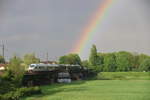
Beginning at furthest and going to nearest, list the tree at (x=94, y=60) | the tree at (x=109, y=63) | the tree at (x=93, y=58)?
1. the tree at (x=109, y=63)
2. the tree at (x=93, y=58)
3. the tree at (x=94, y=60)

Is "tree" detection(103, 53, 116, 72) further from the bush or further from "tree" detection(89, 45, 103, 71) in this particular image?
the bush

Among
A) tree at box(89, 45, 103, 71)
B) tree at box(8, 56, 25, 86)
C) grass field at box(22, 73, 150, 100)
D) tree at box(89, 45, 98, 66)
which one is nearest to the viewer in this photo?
grass field at box(22, 73, 150, 100)

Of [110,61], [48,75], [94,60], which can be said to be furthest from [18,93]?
[110,61]

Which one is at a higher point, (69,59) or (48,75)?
(69,59)

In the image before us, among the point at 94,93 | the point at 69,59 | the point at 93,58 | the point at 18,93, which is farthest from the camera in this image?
the point at 69,59

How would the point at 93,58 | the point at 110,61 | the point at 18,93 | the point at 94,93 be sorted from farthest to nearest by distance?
the point at 110,61
the point at 93,58
the point at 94,93
the point at 18,93

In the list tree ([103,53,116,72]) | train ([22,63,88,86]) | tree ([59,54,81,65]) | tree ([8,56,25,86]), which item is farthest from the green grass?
tree ([59,54,81,65])

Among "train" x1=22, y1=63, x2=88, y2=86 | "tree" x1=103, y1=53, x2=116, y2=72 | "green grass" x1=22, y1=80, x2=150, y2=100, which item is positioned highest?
"tree" x1=103, y1=53, x2=116, y2=72

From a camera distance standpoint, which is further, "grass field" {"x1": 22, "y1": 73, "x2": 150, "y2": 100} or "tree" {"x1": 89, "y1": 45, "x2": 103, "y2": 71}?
"tree" {"x1": 89, "y1": 45, "x2": 103, "y2": 71}

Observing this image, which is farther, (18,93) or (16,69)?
(16,69)

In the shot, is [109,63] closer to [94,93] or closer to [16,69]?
[16,69]

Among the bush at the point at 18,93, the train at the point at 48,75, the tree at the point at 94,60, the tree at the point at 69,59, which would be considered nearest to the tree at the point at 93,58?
the tree at the point at 94,60

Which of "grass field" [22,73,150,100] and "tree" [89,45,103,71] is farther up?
"tree" [89,45,103,71]

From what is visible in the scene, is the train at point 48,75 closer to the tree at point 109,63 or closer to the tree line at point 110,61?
the tree line at point 110,61
